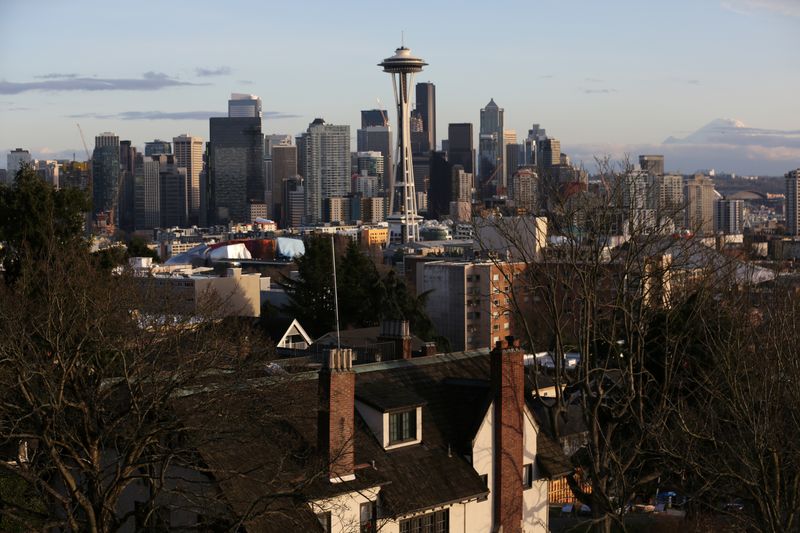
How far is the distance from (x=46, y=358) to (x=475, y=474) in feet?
20.8

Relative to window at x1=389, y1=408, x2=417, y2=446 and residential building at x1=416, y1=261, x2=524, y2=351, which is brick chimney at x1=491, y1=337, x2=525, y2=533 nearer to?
window at x1=389, y1=408, x2=417, y2=446

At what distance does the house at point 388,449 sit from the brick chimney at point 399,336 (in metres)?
4.68

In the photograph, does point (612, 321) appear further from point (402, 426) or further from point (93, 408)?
point (93, 408)

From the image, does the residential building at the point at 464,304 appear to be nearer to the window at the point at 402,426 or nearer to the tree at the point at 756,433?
the tree at the point at 756,433

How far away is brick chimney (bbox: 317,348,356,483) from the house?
19 millimetres

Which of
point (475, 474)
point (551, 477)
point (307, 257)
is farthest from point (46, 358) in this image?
point (307, 257)

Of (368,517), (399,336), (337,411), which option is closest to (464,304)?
(399,336)

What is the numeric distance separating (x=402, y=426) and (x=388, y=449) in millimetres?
535

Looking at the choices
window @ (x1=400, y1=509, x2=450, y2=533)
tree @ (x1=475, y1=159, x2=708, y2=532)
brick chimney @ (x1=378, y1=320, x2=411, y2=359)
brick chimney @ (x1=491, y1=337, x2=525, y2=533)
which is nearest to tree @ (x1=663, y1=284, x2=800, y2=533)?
tree @ (x1=475, y1=159, x2=708, y2=532)

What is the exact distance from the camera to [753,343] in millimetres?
21656

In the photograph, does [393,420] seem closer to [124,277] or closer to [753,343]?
[753,343]

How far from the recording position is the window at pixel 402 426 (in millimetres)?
17953

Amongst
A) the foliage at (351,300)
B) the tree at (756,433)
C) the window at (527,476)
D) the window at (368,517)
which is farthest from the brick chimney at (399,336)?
the foliage at (351,300)

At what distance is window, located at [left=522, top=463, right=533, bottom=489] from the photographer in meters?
19.6
